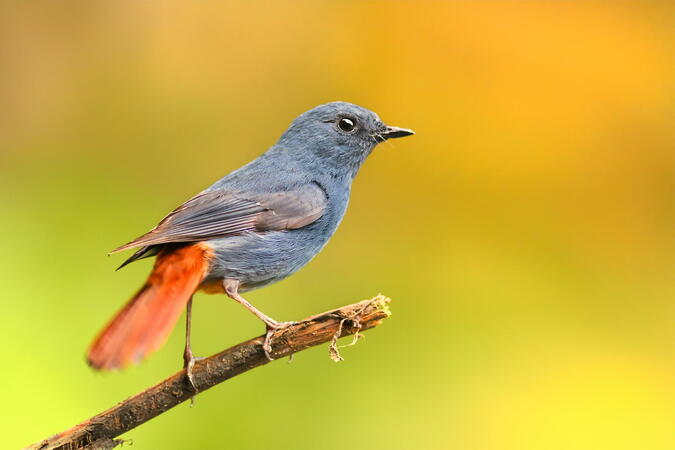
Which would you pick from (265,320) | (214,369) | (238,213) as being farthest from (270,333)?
(238,213)

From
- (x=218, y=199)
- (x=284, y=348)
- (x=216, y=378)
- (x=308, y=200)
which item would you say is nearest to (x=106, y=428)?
(x=216, y=378)

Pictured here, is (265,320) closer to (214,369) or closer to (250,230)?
(214,369)

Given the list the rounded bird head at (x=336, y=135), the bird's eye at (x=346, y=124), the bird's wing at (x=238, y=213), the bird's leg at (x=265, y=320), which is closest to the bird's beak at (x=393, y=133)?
the rounded bird head at (x=336, y=135)

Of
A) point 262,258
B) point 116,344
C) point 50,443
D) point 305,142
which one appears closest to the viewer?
point 116,344

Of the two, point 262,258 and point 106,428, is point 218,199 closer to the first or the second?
point 262,258

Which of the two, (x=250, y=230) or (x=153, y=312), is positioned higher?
(x=250, y=230)

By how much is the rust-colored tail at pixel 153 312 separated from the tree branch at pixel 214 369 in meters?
0.24

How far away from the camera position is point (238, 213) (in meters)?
2.73

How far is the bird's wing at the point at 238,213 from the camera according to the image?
259 cm

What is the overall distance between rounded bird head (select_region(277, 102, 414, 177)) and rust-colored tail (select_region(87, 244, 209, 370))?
66 centimetres

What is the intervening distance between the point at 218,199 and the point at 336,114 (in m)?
0.64

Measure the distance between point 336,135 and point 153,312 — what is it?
3.59 feet

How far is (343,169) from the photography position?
3.06 m

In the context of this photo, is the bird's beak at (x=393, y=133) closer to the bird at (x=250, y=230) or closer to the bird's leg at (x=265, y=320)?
the bird at (x=250, y=230)
